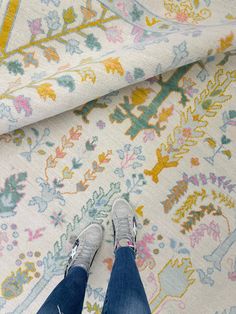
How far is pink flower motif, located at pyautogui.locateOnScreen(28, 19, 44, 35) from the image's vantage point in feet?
3.62

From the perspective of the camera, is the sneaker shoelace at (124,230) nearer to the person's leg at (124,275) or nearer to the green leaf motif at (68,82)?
the person's leg at (124,275)

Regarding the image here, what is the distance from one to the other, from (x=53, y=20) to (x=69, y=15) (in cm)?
6

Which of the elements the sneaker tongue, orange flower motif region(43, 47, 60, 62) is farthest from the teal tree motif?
orange flower motif region(43, 47, 60, 62)

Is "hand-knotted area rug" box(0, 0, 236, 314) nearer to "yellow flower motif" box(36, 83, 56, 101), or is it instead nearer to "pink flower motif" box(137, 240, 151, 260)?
"pink flower motif" box(137, 240, 151, 260)

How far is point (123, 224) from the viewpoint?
1131 mm

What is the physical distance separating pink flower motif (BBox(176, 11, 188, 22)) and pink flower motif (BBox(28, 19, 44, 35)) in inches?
18.6

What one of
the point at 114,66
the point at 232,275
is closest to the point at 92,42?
the point at 114,66

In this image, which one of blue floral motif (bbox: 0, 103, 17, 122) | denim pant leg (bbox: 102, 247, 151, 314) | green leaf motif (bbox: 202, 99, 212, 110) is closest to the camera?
denim pant leg (bbox: 102, 247, 151, 314)

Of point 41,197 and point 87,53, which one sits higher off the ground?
point 87,53

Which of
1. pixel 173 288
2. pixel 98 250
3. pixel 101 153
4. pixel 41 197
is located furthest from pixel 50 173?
pixel 173 288

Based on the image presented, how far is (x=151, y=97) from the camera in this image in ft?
3.94

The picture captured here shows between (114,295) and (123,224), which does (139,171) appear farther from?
(114,295)

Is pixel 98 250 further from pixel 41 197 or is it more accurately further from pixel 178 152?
pixel 178 152

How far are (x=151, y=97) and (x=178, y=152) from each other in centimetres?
22
